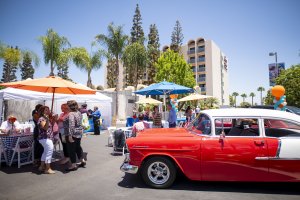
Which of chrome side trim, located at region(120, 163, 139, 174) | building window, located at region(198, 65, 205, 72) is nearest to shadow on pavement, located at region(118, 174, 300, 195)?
chrome side trim, located at region(120, 163, 139, 174)

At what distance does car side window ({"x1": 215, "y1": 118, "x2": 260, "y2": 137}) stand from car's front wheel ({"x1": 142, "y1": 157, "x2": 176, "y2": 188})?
1227 mm

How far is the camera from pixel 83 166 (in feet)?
21.1

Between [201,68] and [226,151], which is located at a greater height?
[201,68]

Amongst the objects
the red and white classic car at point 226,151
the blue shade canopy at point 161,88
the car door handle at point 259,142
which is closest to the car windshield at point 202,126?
the red and white classic car at point 226,151

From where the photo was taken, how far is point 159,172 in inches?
183

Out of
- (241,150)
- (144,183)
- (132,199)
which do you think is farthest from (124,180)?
(241,150)

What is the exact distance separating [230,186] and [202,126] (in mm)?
1408

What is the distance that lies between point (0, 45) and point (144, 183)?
27.5 metres

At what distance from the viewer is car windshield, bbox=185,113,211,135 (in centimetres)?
465

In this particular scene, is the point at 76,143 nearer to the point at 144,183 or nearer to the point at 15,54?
the point at 144,183

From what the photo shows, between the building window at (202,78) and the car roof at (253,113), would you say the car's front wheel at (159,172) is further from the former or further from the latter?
the building window at (202,78)

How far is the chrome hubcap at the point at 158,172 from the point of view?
462 cm

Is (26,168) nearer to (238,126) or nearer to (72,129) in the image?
(72,129)

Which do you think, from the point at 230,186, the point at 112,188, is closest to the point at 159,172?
the point at 112,188
